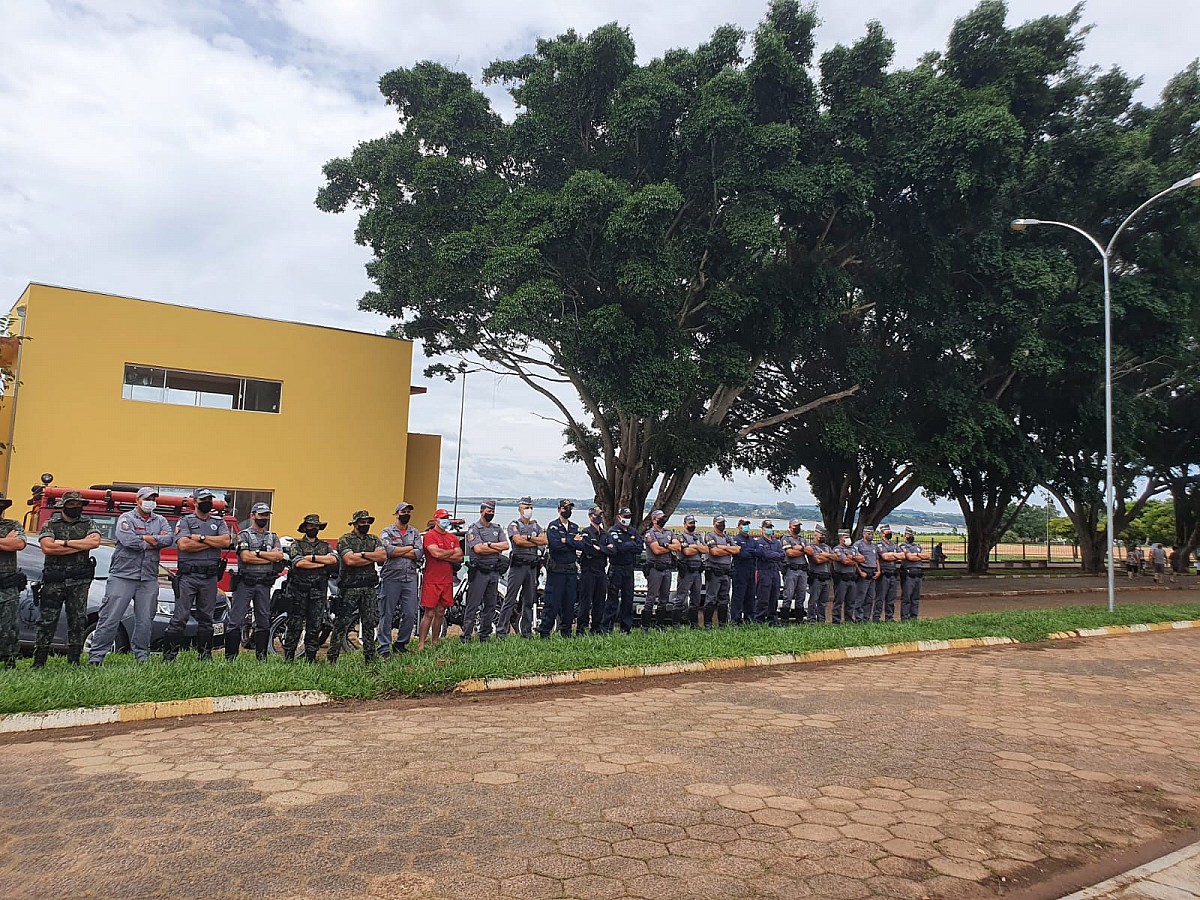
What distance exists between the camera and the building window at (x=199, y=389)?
19.0 meters

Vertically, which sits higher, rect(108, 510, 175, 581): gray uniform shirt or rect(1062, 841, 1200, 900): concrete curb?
rect(108, 510, 175, 581): gray uniform shirt

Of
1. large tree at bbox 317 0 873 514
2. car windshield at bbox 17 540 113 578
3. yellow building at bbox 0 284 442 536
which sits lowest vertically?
car windshield at bbox 17 540 113 578

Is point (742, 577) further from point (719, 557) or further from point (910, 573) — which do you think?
point (910, 573)

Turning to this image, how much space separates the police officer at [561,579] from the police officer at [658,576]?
4.73ft

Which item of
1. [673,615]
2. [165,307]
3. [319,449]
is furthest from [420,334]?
[673,615]

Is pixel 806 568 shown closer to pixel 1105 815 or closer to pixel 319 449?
pixel 1105 815

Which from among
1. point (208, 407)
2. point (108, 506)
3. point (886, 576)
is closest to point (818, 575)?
point (886, 576)

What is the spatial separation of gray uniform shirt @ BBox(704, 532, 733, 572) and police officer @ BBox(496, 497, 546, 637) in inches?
107

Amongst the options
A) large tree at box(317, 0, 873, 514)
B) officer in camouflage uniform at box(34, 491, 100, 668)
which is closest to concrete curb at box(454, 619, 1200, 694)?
officer in camouflage uniform at box(34, 491, 100, 668)

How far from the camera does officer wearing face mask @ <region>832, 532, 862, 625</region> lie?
13047 millimetres

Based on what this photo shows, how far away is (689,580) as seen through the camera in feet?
38.3

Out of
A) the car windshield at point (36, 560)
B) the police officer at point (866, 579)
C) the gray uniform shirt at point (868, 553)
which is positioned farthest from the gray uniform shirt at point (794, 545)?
the car windshield at point (36, 560)

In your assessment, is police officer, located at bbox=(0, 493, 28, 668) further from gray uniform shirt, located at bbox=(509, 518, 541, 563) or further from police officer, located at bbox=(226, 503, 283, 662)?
gray uniform shirt, located at bbox=(509, 518, 541, 563)

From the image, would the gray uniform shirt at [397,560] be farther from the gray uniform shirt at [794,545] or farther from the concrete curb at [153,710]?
the gray uniform shirt at [794,545]
